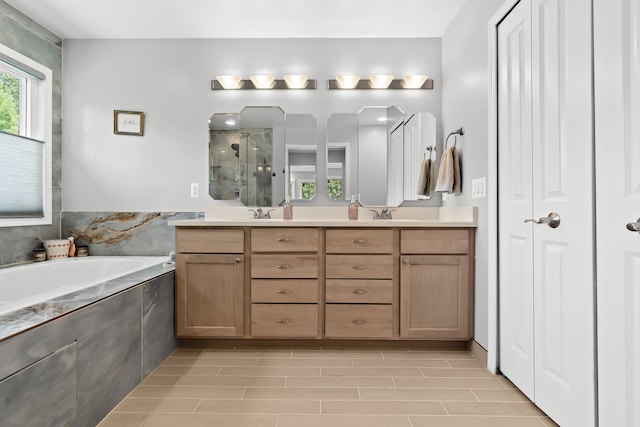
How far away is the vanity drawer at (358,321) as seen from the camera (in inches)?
97.4

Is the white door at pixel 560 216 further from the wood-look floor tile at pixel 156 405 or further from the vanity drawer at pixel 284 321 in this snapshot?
the wood-look floor tile at pixel 156 405

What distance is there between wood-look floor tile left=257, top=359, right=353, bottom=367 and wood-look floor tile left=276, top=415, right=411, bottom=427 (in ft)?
1.90

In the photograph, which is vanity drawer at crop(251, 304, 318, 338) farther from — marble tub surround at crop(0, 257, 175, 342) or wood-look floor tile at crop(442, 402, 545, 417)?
wood-look floor tile at crop(442, 402, 545, 417)

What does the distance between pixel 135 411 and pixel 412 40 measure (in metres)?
3.06

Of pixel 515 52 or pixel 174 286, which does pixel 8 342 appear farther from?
pixel 515 52

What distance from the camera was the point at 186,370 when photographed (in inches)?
86.8

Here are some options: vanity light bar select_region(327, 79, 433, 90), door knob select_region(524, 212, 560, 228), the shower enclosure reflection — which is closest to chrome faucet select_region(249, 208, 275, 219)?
the shower enclosure reflection

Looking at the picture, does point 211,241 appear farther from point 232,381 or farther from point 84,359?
point 84,359

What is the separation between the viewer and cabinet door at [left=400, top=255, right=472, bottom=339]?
244cm

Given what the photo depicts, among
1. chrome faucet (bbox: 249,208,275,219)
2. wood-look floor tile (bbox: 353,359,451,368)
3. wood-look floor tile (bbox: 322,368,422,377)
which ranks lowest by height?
wood-look floor tile (bbox: 322,368,422,377)

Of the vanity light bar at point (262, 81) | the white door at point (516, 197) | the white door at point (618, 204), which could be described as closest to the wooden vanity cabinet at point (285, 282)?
the white door at point (516, 197)

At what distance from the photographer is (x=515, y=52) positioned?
1.94 metres

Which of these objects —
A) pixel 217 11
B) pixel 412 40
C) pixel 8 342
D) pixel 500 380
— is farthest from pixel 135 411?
pixel 412 40

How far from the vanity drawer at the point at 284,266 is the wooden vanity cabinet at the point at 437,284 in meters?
0.59
